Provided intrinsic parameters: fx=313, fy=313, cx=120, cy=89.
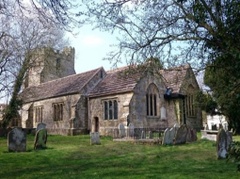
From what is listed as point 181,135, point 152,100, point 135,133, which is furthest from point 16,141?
point 152,100

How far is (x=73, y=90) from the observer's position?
108 ft

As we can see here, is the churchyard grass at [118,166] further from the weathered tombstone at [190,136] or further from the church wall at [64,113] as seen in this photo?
the church wall at [64,113]

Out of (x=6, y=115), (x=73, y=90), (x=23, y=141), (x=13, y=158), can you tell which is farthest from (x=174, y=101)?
(x=13, y=158)

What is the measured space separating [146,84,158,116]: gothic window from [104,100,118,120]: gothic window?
314cm

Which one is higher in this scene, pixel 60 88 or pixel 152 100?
pixel 60 88

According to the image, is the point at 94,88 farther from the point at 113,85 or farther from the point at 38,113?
the point at 38,113

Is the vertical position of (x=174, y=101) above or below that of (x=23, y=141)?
above

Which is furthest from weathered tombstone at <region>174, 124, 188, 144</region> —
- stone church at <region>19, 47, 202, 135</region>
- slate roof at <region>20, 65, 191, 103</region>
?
stone church at <region>19, 47, 202, 135</region>

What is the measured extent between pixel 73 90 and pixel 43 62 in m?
6.17

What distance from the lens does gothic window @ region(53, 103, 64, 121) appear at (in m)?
34.4

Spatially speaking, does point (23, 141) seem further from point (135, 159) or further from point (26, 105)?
point (26, 105)

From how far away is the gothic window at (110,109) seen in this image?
29.6m

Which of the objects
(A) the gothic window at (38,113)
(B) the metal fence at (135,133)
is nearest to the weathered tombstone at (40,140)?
(B) the metal fence at (135,133)

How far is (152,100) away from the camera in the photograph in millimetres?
30938
